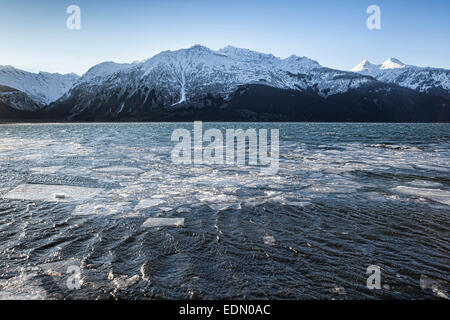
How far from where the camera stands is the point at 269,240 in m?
8.27

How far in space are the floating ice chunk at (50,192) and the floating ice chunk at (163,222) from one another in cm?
439

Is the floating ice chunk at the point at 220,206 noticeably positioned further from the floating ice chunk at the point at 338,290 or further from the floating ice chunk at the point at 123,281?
the floating ice chunk at the point at 338,290

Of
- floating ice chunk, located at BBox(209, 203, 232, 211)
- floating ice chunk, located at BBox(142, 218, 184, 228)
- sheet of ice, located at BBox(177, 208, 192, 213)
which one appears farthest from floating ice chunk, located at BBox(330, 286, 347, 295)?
sheet of ice, located at BBox(177, 208, 192, 213)

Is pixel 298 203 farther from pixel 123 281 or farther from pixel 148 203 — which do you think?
pixel 123 281

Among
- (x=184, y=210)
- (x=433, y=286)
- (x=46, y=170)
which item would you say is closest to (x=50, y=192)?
(x=46, y=170)

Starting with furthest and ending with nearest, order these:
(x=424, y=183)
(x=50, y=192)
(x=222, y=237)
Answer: (x=424, y=183)
(x=50, y=192)
(x=222, y=237)

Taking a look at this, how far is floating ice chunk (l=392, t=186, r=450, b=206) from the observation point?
40.8 ft

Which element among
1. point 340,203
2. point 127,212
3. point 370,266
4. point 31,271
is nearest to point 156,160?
point 127,212

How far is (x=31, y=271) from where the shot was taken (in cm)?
641

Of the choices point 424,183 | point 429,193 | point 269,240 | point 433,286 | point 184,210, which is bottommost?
point 433,286

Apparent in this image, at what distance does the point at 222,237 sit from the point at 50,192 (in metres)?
9.48

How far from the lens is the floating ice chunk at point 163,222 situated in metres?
9.36

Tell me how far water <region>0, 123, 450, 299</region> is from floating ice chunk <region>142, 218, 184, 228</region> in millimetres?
96

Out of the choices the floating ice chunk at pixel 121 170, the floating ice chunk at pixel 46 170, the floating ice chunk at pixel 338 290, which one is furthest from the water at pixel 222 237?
the floating ice chunk at pixel 121 170
